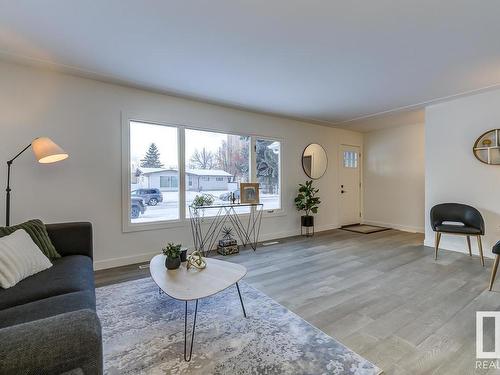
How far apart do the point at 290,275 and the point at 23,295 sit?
2454 millimetres

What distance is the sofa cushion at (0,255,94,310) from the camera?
155 cm

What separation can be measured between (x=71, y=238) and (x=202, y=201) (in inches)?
69.0

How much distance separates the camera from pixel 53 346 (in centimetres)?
85

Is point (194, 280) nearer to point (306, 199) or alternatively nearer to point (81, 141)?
point (81, 141)

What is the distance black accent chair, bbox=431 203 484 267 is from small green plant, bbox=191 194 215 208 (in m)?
3.39

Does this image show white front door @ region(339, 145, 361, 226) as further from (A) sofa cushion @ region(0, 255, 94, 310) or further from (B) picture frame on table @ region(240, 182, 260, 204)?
(A) sofa cushion @ region(0, 255, 94, 310)

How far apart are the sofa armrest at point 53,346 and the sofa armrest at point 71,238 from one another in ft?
5.82

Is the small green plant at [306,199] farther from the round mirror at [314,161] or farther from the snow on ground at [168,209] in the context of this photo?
the snow on ground at [168,209]

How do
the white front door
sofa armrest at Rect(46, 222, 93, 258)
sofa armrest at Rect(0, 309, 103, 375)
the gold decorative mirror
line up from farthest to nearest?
the white front door → the gold decorative mirror → sofa armrest at Rect(46, 222, 93, 258) → sofa armrest at Rect(0, 309, 103, 375)

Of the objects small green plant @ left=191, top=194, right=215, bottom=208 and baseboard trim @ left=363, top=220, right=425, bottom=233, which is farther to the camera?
baseboard trim @ left=363, top=220, right=425, bottom=233

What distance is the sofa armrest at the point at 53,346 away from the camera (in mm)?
797

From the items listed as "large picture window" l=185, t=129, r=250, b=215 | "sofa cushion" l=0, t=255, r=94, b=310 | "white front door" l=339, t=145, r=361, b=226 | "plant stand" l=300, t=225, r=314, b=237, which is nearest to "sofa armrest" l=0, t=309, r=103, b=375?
"sofa cushion" l=0, t=255, r=94, b=310

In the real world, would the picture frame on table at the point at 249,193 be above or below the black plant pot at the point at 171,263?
above

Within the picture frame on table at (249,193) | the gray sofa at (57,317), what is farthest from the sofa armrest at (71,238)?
the picture frame on table at (249,193)
